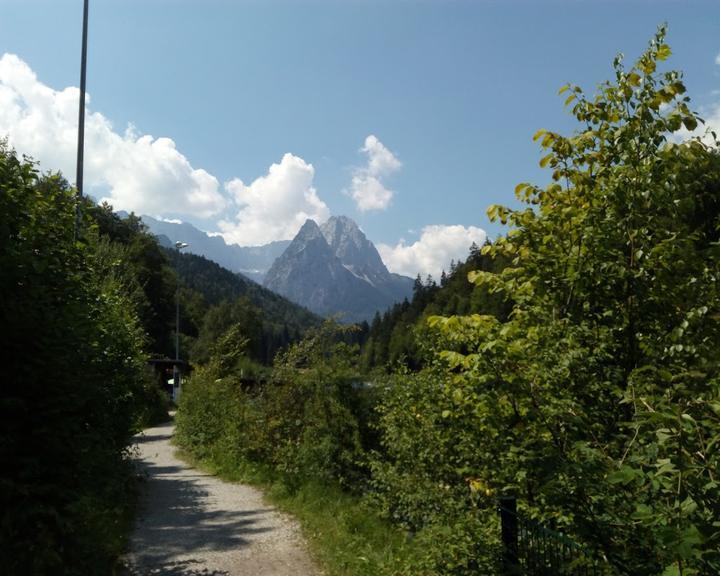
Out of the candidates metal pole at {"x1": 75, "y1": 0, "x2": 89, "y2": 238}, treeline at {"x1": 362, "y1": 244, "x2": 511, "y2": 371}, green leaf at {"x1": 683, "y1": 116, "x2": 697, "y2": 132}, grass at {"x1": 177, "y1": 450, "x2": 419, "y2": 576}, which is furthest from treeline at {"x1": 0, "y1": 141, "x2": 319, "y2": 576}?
treeline at {"x1": 362, "y1": 244, "x2": 511, "y2": 371}

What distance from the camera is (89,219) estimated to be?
20.4ft

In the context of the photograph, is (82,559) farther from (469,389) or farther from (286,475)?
(286,475)

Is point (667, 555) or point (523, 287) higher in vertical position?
point (523, 287)

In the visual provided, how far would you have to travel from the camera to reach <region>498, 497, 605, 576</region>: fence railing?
3.69m

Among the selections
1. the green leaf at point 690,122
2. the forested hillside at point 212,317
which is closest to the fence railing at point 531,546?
the green leaf at point 690,122

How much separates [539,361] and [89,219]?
5.16 metres

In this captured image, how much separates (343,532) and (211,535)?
2268mm

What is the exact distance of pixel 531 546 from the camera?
4.13 meters

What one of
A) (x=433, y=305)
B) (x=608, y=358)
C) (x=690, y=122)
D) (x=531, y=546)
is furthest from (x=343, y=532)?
(x=433, y=305)

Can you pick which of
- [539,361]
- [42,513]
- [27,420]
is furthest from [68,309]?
[539,361]

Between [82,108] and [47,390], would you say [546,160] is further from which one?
[82,108]

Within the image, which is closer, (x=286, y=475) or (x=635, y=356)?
(x=635, y=356)

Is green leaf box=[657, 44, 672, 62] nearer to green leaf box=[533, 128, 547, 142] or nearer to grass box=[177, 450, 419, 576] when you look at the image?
green leaf box=[533, 128, 547, 142]

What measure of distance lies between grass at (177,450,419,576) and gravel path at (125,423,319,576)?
0.75 feet
